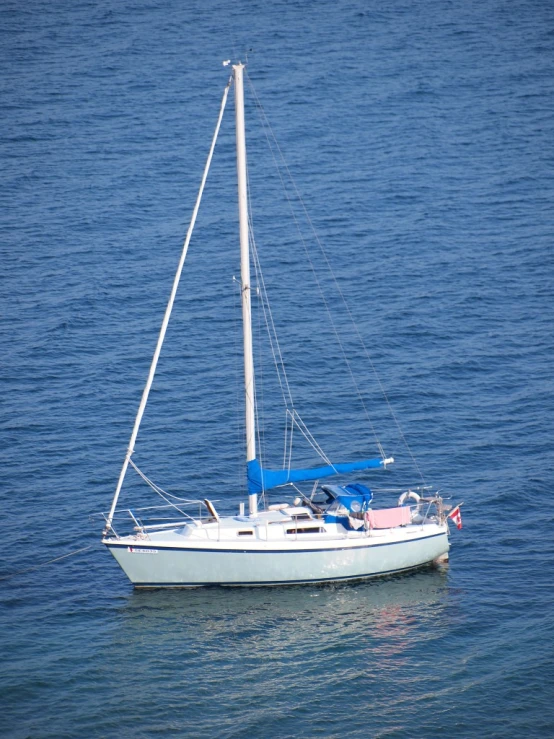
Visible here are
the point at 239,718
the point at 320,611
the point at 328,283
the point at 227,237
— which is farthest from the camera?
the point at 227,237

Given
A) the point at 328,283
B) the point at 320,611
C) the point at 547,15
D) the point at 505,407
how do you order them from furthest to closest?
the point at 547,15 → the point at 328,283 → the point at 505,407 → the point at 320,611

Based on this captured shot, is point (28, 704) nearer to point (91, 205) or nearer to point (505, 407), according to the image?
point (505, 407)

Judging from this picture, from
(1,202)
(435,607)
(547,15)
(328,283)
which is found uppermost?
(547,15)

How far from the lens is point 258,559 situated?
48.9 metres

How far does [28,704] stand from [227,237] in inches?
2007

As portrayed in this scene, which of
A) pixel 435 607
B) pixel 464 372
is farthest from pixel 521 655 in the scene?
pixel 464 372

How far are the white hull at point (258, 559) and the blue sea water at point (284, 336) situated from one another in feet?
2.82

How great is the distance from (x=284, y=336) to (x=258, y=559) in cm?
2720

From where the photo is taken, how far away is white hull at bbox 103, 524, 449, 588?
48719 mm

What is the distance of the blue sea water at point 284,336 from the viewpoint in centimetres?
4344

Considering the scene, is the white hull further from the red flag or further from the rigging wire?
the rigging wire

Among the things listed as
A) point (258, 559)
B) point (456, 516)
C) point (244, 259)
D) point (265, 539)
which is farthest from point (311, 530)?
point (244, 259)

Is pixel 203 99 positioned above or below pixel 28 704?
above

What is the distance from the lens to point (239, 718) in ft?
134
